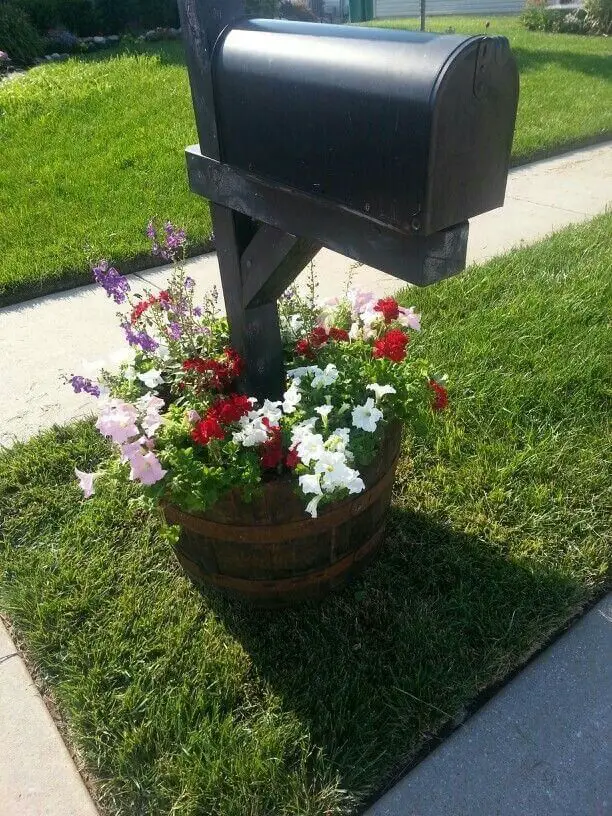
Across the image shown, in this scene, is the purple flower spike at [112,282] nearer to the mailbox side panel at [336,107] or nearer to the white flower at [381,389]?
the mailbox side panel at [336,107]

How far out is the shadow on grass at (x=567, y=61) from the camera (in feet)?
31.8

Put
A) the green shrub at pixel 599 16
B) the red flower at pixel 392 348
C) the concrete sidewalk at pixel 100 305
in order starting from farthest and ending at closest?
1. the green shrub at pixel 599 16
2. the concrete sidewalk at pixel 100 305
3. the red flower at pixel 392 348

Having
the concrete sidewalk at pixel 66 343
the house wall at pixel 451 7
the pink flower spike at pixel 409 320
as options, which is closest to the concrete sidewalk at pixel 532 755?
the concrete sidewalk at pixel 66 343

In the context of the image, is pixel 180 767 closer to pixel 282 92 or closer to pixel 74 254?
pixel 282 92

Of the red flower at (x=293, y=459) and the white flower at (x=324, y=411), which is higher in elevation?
the white flower at (x=324, y=411)

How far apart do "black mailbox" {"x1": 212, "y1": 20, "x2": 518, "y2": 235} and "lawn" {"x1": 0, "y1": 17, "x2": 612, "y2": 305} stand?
3073 mm

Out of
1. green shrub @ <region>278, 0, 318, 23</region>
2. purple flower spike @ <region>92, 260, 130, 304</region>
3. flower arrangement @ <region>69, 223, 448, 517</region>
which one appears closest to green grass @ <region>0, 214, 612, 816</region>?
flower arrangement @ <region>69, 223, 448, 517</region>

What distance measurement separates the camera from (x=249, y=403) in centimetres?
192

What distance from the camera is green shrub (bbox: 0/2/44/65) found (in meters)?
11.3

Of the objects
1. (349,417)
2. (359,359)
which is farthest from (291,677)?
(359,359)

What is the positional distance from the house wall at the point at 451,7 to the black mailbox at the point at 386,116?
25968mm

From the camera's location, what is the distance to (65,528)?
2525 millimetres

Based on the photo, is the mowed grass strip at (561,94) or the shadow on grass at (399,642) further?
the mowed grass strip at (561,94)

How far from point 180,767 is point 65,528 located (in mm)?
1075
